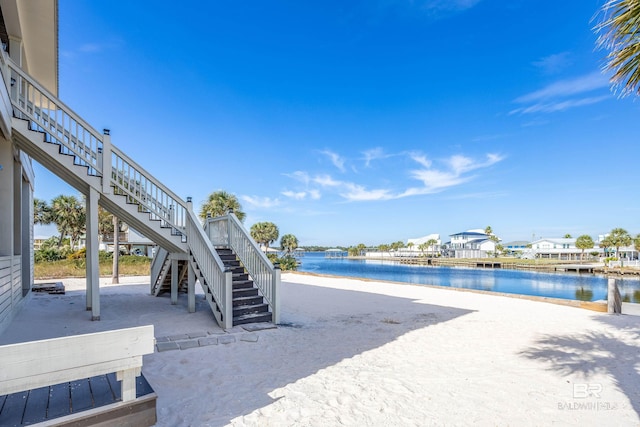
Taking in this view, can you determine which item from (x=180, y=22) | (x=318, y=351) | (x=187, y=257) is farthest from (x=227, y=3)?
(x=318, y=351)

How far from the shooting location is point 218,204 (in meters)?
24.1

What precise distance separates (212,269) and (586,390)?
6.23 m

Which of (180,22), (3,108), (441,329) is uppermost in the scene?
(180,22)

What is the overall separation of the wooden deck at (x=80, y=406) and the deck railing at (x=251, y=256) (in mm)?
3771

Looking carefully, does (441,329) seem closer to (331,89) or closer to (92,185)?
(92,185)

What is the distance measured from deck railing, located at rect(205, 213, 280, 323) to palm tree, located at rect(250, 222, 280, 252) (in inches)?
1356

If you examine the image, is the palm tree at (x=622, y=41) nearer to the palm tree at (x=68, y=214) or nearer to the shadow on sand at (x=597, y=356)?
the shadow on sand at (x=597, y=356)

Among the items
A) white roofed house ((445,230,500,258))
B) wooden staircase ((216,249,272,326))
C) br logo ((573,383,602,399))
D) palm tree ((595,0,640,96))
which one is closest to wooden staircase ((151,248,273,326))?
wooden staircase ((216,249,272,326))

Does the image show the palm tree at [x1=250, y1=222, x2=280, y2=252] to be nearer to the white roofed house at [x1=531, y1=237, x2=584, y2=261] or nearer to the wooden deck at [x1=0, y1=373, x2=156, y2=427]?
the wooden deck at [x1=0, y1=373, x2=156, y2=427]

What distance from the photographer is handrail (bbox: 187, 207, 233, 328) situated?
6.15 m

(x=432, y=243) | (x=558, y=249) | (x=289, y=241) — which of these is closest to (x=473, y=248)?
(x=432, y=243)

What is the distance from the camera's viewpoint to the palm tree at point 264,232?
44.2 meters

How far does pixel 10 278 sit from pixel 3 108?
3.40 metres

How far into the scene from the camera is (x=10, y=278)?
6281 millimetres
